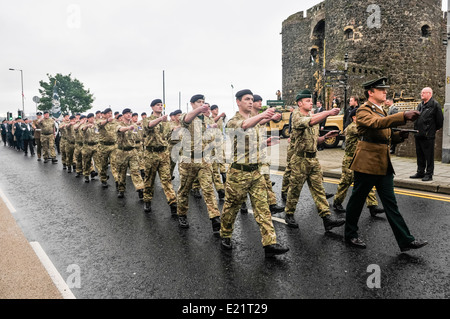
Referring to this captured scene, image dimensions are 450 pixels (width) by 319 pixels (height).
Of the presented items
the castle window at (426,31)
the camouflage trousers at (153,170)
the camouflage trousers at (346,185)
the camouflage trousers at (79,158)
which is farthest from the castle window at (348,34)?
the camouflage trousers at (153,170)

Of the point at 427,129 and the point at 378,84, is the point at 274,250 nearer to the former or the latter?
the point at 378,84

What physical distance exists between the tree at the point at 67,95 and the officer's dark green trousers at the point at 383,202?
216 ft

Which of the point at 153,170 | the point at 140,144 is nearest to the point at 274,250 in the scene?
the point at 153,170

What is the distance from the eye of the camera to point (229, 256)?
13.1 ft

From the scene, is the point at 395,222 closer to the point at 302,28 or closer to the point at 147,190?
the point at 147,190

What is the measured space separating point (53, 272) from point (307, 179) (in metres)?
3.50

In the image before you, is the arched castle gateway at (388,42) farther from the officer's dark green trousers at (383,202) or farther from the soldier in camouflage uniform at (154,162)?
the officer's dark green trousers at (383,202)

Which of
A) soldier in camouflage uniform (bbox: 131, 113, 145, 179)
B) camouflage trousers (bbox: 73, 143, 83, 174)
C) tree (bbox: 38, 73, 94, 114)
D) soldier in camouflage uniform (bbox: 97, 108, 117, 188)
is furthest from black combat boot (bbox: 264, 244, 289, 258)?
tree (bbox: 38, 73, 94, 114)

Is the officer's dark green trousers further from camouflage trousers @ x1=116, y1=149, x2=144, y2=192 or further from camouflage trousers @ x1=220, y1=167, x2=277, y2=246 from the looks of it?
camouflage trousers @ x1=116, y1=149, x2=144, y2=192

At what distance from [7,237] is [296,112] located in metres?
4.54

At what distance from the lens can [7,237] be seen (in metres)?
4.77

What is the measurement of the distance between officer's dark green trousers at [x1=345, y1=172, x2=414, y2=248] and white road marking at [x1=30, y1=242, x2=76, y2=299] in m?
3.26

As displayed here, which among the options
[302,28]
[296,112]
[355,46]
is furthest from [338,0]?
[296,112]

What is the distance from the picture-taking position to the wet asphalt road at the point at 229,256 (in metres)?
3.18
